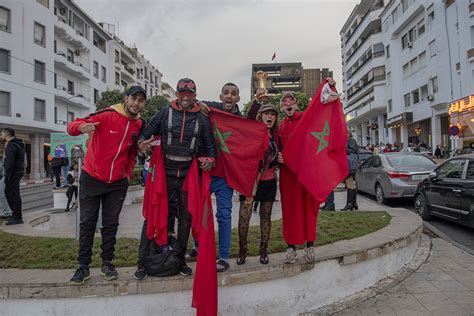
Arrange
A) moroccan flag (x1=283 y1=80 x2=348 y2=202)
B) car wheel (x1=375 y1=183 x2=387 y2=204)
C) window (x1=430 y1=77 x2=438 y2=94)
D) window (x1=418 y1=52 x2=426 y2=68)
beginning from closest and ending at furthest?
moroccan flag (x1=283 y1=80 x2=348 y2=202)
car wheel (x1=375 y1=183 x2=387 y2=204)
window (x1=430 y1=77 x2=438 y2=94)
window (x1=418 y1=52 x2=426 y2=68)

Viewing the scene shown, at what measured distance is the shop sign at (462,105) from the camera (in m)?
23.1

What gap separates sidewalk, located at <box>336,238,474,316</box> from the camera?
3.76 metres

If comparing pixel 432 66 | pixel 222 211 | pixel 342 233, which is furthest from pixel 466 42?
pixel 222 211

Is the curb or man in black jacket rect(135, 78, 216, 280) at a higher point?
man in black jacket rect(135, 78, 216, 280)

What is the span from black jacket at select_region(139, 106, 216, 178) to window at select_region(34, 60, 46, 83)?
1251 inches

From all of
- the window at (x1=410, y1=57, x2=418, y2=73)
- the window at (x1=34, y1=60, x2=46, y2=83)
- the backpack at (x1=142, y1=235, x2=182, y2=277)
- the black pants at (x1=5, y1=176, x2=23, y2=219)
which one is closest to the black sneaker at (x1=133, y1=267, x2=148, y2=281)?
the backpack at (x1=142, y1=235, x2=182, y2=277)

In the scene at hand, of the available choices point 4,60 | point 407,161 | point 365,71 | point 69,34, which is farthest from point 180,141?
point 365,71

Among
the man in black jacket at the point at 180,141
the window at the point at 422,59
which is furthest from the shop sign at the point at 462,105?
the man in black jacket at the point at 180,141

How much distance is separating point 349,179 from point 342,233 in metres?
3.19

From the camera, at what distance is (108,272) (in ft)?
11.4

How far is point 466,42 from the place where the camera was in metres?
24.7

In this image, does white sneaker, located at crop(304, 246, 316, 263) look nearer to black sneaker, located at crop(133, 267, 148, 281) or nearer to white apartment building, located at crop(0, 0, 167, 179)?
black sneaker, located at crop(133, 267, 148, 281)

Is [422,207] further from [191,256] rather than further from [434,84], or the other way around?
[434,84]

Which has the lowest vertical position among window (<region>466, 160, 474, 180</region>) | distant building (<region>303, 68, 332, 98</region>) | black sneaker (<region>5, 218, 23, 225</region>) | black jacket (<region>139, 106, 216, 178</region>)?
black sneaker (<region>5, 218, 23, 225</region>)
